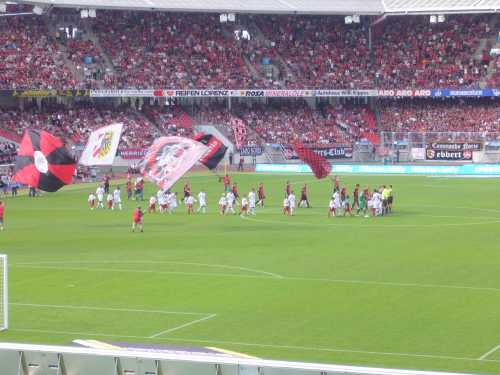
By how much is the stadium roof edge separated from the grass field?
34.6 m

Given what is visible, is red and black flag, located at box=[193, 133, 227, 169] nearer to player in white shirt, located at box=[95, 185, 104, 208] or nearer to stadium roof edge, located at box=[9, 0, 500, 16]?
player in white shirt, located at box=[95, 185, 104, 208]

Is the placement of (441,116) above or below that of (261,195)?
above

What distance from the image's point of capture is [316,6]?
281ft

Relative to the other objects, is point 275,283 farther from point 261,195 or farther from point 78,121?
point 78,121

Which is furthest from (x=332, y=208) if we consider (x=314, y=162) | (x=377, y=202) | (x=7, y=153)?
(x=7, y=153)

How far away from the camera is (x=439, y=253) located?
33.9 m

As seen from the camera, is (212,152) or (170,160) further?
(212,152)

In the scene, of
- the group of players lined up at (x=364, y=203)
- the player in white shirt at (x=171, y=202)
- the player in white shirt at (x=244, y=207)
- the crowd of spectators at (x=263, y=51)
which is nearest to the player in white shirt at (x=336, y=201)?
the group of players lined up at (x=364, y=203)

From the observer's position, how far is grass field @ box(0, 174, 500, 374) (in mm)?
21391

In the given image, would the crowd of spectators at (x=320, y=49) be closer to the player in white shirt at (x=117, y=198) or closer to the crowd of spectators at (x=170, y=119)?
the crowd of spectators at (x=170, y=119)

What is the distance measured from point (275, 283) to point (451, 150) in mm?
53801

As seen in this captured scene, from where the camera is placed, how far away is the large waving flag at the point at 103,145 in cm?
4650

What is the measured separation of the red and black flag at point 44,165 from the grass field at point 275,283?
243 cm

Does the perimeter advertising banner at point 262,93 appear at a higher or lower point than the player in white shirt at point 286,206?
higher
